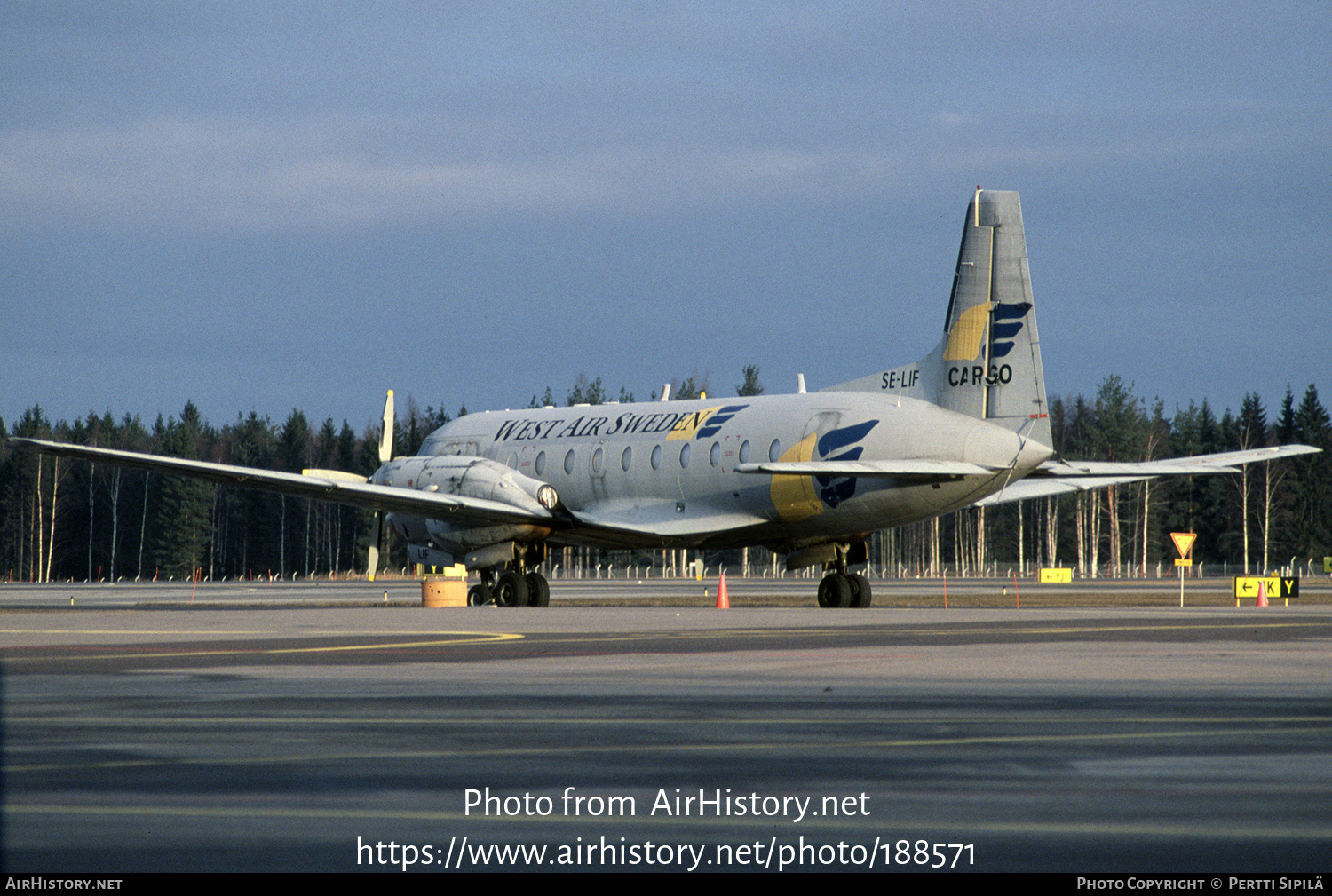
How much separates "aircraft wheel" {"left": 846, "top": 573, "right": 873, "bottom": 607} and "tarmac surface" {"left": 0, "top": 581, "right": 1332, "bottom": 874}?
634 inches

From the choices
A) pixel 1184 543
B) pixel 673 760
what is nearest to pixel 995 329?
pixel 1184 543

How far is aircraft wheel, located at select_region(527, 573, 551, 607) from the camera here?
115 ft

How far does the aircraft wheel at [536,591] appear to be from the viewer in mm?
35156

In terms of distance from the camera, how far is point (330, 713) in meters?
10.3

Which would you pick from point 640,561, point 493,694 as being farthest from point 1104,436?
point 493,694

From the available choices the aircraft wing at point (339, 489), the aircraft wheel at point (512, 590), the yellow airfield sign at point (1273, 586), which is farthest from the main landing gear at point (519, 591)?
the yellow airfield sign at point (1273, 586)

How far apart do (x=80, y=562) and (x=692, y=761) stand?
137 metres

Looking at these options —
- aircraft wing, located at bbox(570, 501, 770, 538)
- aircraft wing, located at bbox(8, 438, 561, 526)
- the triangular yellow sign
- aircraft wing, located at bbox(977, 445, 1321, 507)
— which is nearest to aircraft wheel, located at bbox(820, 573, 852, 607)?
aircraft wing, located at bbox(570, 501, 770, 538)

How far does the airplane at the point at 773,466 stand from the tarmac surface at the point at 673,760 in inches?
504

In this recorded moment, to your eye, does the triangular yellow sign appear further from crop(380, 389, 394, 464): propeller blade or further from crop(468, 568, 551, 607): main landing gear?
crop(380, 389, 394, 464): propeller blade

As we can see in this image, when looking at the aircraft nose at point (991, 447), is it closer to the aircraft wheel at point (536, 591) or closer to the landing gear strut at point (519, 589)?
the landing gear strut at point (519, 589)

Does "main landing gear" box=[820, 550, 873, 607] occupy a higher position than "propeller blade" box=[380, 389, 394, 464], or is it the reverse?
"propeller blade" box=[380, 389, 394, 464]

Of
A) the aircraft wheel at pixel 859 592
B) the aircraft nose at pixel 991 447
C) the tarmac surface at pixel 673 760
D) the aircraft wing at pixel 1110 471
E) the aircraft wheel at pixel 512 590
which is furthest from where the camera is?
the aircraft wheel at pixel 512 590

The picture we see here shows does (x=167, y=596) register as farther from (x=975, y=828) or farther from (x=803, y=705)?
(x=975, y=828)
